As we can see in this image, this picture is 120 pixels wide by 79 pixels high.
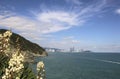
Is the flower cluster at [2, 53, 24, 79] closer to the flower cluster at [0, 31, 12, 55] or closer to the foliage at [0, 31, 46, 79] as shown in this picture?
the foliage at [0, 31, 46, 79]

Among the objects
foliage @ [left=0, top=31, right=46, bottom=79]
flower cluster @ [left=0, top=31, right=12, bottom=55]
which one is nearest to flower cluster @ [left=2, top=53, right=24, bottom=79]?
foliage @ [left=0, top=31, right=46, bottom=79]

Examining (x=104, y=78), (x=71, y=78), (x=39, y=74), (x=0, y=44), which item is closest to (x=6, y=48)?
(x=0, y=44)

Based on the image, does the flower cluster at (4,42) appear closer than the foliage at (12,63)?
No

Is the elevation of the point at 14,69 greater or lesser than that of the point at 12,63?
lesser

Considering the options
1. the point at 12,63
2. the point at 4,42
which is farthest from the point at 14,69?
the point at 4,42

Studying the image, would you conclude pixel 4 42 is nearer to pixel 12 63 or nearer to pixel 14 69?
pixel 12 63

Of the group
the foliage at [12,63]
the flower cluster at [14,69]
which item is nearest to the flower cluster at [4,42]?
the foliage at [12,63]

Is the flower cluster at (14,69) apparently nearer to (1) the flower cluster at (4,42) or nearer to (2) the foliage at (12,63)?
(2) the foliage at (12,63)

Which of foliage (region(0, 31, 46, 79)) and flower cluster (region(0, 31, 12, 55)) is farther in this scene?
flower cluster (region(0, 31, 12, 55))

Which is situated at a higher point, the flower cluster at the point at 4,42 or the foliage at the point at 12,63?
the flower cluster at the point at 4,42

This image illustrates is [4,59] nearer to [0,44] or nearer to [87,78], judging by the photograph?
[0,44]

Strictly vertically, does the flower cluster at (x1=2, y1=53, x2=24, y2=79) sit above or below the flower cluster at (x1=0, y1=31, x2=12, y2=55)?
below
